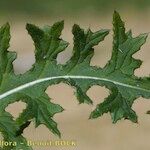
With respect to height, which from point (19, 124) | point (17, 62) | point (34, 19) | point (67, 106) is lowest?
point (19, 124)

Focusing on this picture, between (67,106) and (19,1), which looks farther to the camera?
(19,1)

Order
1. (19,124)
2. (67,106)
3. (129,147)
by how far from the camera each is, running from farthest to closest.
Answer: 1. (67,106)
2. (129,147)
3. (19,124)

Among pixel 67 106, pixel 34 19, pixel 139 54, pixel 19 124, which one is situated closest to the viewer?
pixel 19 124

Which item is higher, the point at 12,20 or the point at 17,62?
the point at 12,20

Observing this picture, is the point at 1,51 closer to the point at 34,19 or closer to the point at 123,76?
the point at 123,76

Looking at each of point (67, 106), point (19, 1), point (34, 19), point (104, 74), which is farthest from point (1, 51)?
point (19, 1)

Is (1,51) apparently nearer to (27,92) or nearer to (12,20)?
(27,92)
